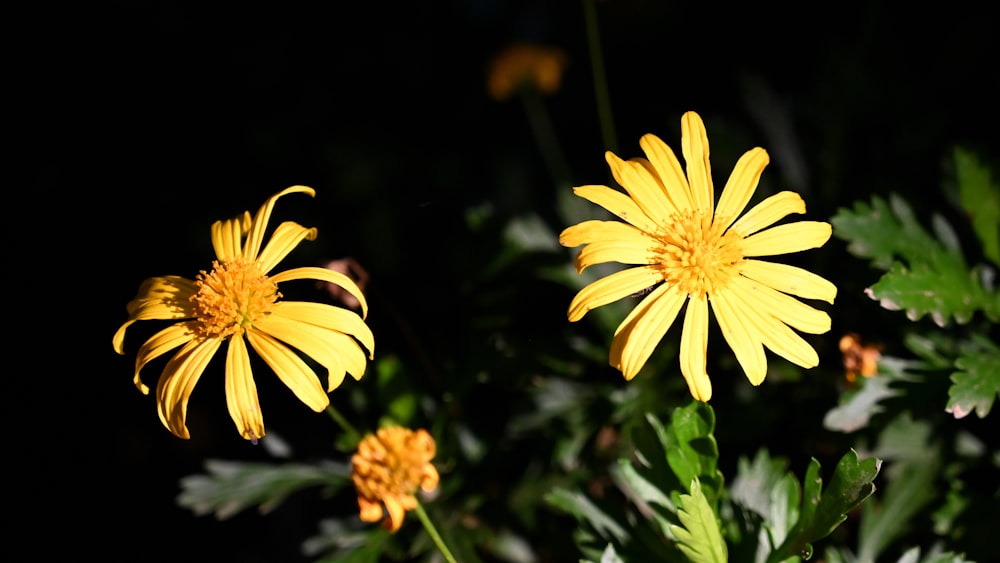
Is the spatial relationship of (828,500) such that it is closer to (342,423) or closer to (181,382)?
(342,423)

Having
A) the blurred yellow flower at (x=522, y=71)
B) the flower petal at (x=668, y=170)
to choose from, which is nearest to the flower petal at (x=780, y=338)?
the flower petal at (x=668, y=170)

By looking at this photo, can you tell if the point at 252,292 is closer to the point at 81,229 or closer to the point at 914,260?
the point at 914,260

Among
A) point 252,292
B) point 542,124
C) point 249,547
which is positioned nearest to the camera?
point 252,292

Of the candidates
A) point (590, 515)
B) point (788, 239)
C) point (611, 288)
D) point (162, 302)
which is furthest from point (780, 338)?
point (162, 302)

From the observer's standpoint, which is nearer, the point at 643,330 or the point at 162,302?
the point at 643,330

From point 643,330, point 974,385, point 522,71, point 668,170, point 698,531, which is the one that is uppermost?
point 522,71

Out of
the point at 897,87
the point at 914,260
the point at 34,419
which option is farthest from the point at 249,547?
the point at 897,87

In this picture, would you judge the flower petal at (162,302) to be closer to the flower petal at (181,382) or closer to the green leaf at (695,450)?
the flower petal at (181,382)
